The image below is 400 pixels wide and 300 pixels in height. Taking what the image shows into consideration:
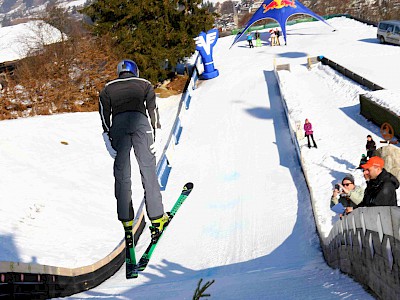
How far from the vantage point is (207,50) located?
32812 millimetres

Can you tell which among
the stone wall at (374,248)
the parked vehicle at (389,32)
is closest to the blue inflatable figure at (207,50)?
the parked vehicle at (389,32)

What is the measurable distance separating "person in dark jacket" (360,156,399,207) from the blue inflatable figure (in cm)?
2804

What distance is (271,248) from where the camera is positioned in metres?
11.4

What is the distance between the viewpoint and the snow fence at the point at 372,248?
416 centimetres

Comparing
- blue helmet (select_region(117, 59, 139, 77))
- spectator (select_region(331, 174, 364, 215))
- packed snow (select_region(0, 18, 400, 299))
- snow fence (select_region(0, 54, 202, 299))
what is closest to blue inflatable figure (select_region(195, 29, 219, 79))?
packed snow (select_region(0, 18, 400, 299))

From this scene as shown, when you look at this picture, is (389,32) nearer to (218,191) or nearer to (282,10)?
(282,10)

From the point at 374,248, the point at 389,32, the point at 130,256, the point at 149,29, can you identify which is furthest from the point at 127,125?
the point at 389,32

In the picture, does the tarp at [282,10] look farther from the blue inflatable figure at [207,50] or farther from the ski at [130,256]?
the ski at [130,256]

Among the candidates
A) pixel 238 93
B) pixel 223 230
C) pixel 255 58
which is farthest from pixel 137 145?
pixel 255 58

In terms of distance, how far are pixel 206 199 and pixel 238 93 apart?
1404cm

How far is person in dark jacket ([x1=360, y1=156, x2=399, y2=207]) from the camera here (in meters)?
5.34

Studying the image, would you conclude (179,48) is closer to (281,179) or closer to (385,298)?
(281,179)

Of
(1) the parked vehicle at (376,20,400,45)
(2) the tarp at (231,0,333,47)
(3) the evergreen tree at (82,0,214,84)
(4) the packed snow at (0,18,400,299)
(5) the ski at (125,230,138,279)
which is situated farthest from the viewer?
(2) the tarp at (231,0,333,47)

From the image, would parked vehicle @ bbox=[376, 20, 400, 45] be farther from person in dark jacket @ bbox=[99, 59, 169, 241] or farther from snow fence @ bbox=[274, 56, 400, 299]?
person in dark jacket @ bbox=[99, 59, 169, 241]
